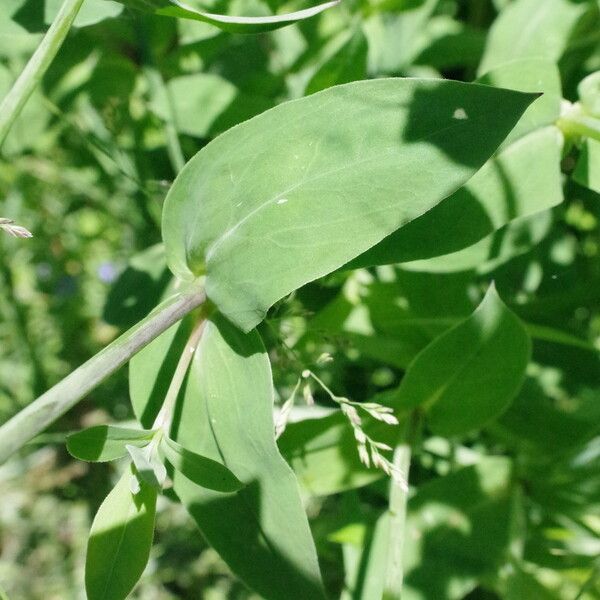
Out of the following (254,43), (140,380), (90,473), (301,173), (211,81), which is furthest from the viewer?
(90,473)

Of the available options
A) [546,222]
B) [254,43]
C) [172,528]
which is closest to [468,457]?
[546,222]

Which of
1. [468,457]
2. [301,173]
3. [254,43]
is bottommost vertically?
[468,457]

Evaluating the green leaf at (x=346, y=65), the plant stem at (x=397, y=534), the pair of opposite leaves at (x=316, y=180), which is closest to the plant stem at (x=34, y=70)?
the pair of opposite leaves at (x=316, y=180)

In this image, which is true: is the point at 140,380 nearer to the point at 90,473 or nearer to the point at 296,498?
the point at 296,498

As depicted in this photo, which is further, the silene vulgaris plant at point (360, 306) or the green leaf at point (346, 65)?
the green leaf at point (346, 65)

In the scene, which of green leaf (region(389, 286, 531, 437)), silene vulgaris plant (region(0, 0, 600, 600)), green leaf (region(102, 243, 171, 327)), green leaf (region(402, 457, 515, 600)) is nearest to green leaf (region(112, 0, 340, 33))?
silene vulgaris plant (region(0, 0, 600, 600))

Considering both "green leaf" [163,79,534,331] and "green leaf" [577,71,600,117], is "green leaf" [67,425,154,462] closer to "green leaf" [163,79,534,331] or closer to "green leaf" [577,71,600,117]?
"green leaf" [163,79,534,331]

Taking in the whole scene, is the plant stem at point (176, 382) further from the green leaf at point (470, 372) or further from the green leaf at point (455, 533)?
the green leaf at point (455, 533)
